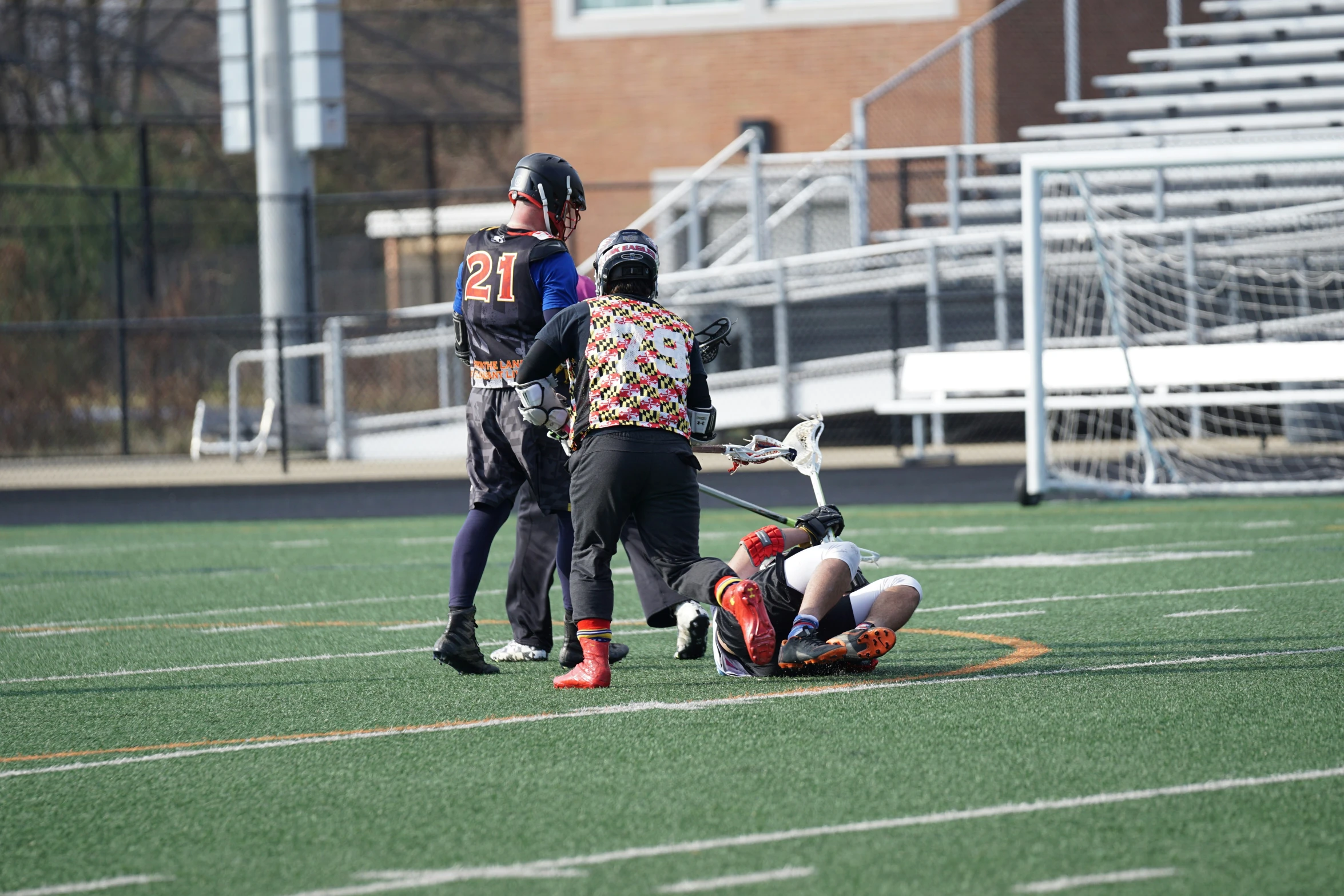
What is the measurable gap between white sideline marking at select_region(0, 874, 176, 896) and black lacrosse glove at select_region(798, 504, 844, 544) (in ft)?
10.2

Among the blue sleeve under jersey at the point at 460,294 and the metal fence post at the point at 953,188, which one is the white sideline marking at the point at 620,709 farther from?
the metal fence post at the point at 953,188

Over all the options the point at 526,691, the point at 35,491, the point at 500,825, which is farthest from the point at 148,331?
the point at 500,825

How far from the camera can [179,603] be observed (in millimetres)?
9766

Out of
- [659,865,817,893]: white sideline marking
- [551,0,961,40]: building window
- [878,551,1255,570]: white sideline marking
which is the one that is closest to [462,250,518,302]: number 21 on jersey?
[659,865,817,893]: white sideline marking

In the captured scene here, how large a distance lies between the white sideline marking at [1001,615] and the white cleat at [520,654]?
84.3 inches

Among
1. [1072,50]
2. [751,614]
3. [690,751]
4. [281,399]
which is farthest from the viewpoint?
[1072,50]

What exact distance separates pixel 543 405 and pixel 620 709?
113 centimetres

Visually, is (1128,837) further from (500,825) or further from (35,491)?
(35,491)

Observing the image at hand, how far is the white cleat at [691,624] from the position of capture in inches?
255

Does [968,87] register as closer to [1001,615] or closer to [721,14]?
[721,14]

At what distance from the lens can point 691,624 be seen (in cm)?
653

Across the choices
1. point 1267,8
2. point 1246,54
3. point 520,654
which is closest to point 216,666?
point 520,654

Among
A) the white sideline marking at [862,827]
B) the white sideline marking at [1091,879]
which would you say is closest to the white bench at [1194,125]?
the white sideline marking at [862,827]

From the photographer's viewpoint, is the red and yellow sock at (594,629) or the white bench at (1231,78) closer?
the red and yellow sock at (594,629)
